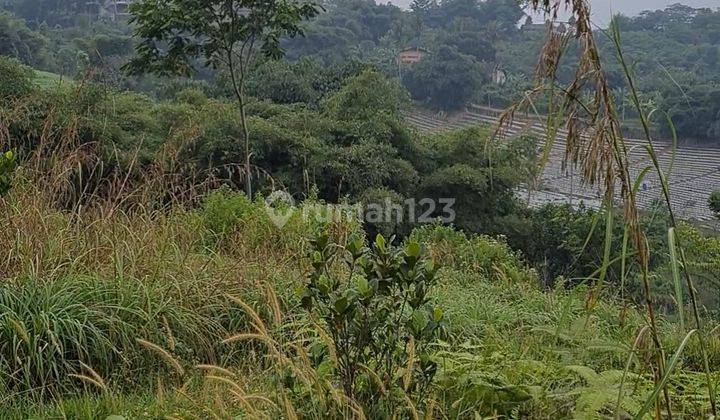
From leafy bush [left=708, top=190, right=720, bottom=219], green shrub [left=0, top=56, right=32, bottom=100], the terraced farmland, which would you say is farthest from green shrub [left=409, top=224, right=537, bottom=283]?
leafy bush [left=708, top=190, right=720, bottom=219]

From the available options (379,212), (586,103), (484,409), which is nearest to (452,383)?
(484,409)

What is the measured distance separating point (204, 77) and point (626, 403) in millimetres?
19514

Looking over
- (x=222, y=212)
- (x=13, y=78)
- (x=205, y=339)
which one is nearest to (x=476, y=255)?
(x=222, y=212)

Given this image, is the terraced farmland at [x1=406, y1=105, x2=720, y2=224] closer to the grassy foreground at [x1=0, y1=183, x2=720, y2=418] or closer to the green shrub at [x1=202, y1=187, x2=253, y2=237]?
the grassy foreground at [x1=0, y1=183, x2=720, y2=418]

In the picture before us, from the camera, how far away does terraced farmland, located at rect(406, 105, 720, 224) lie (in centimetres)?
91

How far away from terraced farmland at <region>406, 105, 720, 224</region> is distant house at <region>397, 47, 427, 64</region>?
15.2ft

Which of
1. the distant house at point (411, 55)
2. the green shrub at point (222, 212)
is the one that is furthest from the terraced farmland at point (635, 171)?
the distant house at point (411, 55)

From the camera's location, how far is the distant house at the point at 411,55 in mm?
22547

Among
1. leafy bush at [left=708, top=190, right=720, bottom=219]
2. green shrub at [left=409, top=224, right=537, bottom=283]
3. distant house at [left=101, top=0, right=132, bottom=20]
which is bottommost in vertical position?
leafy bush at [left=708, top=190, right=720, bottom=219]

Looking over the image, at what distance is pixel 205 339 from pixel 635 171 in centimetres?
170

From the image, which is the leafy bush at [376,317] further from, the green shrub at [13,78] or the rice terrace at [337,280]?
the green shrub at [13,78]

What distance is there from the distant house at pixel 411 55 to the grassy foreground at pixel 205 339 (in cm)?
1992

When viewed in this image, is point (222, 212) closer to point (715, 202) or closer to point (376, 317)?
point (376, 317)

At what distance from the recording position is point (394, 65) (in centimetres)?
2236
